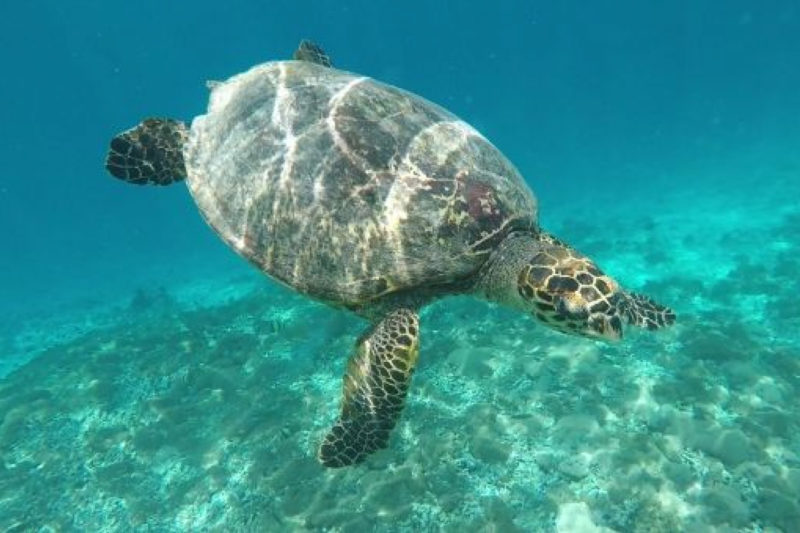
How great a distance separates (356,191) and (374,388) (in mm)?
2003

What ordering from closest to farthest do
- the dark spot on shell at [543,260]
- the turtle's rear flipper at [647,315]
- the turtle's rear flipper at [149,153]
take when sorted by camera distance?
the dark spot on shell at [543,260] → the turtle's rear flipper at [647,315] → the turtle's rear flipper at [149,153]

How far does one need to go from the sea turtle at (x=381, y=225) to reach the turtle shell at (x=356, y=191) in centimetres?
1

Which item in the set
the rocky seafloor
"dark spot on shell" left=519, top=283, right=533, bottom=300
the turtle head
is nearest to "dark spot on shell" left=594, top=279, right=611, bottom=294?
the turtle head

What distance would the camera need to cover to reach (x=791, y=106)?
67812 millimetres

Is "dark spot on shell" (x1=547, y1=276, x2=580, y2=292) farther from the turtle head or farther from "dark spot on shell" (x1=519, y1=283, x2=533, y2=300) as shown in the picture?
"dark spot on shell" (x1=519, y1=283, x2=533, y2=300)

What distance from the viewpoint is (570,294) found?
16.0 feet

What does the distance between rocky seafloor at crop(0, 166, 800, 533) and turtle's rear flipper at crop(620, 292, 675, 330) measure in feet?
9.90

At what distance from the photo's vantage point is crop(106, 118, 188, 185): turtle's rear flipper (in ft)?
23.6

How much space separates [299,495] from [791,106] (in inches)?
3250

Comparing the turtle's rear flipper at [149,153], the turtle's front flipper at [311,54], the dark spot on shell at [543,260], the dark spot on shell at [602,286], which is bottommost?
the turtle's rear flipper at [149,153]

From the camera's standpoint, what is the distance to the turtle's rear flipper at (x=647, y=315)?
5867 millimetres

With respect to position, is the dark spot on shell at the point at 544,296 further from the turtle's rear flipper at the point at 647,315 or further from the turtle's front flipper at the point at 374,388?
the turtle's front flipper at the point at 374,388

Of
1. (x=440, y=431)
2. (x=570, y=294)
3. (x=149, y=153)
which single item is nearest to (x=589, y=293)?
(x=570, y=294)

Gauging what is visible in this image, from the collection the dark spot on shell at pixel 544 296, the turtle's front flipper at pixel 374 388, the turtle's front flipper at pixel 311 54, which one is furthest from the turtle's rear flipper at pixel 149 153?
the dark spot on shell at pixel 544 296
